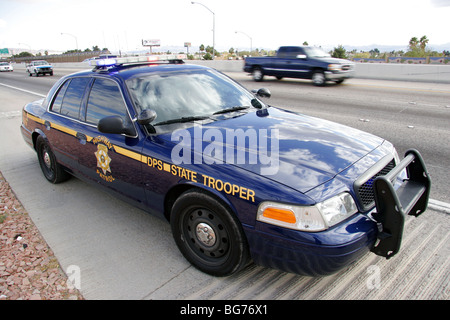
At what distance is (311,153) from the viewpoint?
8.80 feet

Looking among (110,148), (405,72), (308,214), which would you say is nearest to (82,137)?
(110,148)

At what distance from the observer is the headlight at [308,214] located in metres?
2.19

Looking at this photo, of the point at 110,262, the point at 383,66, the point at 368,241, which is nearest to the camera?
the point at 368,241

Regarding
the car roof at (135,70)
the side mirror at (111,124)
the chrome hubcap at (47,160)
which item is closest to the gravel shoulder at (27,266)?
the chrome hubcap at (47,160)

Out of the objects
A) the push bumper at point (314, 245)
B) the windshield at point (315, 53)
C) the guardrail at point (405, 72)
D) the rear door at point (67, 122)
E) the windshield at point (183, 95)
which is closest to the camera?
the push bumper at point (314, 245)

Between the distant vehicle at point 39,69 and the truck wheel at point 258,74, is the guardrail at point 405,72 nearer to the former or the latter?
the truck wheel at point 258,74

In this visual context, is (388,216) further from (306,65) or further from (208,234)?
(306,65)

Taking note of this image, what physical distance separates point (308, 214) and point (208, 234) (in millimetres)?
850

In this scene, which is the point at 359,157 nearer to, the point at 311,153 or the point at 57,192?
the point at 311,153

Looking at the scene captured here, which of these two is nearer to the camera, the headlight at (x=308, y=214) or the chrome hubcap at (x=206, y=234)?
the headlight at (x=308, y=214)

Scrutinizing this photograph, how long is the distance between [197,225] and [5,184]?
3664 mm

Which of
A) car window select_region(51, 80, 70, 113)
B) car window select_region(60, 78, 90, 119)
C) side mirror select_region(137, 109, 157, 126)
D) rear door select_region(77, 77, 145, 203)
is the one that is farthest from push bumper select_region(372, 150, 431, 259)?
car window select_region(51, 80, 70, 113)

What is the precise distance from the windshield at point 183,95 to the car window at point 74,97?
3.08 feet
